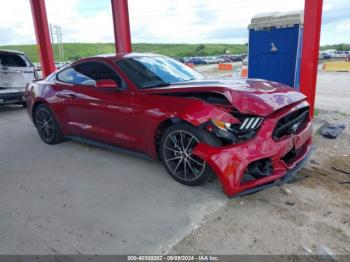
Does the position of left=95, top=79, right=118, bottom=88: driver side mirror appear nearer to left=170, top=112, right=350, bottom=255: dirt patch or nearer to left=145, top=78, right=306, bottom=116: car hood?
left=145, top=78, right=306, bottom=116: car hood

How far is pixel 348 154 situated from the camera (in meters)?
4.25

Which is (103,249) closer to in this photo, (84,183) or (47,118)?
(84,183)

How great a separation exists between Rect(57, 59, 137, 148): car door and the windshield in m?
0.18

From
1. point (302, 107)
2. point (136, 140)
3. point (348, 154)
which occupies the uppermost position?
point (302, 107)

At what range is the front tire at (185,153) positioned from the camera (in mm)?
3090

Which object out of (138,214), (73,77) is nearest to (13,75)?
(73,77)

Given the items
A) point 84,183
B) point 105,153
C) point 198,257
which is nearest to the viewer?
point 198,257

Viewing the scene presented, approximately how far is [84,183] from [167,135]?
120 centimetres

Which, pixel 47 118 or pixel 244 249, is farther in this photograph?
pixel 47 118

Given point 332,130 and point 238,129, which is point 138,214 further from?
point 332,130

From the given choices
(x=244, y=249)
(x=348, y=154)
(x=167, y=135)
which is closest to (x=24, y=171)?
(x=167, y=135)

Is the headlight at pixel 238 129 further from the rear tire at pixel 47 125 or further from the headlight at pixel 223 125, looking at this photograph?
the rear tire at pixel 47 125

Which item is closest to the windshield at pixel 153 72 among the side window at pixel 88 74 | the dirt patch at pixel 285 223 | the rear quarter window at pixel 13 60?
the side window at pixel 88 74

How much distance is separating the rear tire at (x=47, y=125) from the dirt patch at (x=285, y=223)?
10.9 ft
